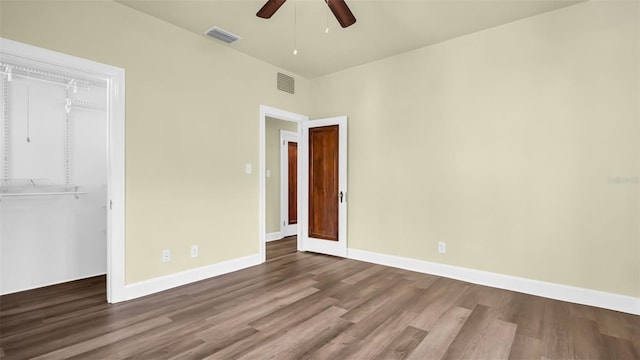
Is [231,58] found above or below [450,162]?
above

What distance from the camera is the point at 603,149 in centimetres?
288

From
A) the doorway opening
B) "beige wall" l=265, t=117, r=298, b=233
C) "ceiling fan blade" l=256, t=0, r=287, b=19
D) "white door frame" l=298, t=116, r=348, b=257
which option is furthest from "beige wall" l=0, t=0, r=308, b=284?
"beige wall" l=265, t=117, r=298, b=233

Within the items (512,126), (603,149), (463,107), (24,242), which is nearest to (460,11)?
(463,107)

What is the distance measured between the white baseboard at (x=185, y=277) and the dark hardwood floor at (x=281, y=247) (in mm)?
544

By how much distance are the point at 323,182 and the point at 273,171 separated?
1.57 m

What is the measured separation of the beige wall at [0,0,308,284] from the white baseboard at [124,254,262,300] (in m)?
0.07

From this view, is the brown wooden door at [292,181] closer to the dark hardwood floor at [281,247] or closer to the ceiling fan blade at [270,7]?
the dark hardwood floor at [281,247]

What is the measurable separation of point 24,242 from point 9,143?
1.11 meters

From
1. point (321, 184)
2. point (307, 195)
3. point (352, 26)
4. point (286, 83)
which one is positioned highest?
point (352, 26)

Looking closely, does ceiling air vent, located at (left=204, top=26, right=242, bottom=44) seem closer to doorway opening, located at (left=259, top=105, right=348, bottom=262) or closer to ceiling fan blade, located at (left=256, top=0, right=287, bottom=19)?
doorway opening, located at (left=259, top=105, right=348, bottom=262)

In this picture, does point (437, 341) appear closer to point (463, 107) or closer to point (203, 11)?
point (463, 107)

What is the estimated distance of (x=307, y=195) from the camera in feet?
16.6

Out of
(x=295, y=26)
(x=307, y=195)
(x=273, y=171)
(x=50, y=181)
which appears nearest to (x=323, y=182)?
(x=307, y=195)

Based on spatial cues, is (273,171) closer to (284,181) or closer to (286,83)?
(284,181)
